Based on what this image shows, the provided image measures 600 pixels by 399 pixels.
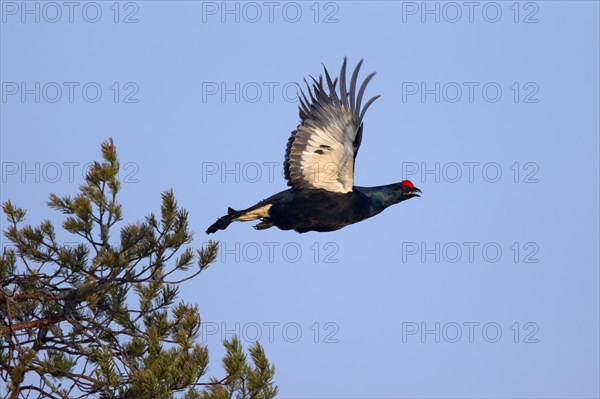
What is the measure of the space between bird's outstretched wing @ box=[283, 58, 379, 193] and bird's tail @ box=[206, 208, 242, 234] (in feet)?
2.33

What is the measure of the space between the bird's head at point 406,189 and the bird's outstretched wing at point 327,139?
48.4 inches

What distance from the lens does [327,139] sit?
10.7 m

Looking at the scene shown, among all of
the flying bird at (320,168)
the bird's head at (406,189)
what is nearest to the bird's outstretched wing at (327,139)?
the flying bird at (320,168)

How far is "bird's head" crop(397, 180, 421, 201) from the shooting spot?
12.0 metres

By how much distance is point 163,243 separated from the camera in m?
8.40

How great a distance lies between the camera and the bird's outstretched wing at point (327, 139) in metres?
10.6

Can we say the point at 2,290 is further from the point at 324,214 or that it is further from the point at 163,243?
the point at 324,214

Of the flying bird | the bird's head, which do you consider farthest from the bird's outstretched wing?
the bird's head

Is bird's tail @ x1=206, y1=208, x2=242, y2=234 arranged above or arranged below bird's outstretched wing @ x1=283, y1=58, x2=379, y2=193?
below

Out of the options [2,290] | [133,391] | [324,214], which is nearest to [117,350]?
[133,391]

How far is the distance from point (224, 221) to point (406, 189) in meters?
2.50

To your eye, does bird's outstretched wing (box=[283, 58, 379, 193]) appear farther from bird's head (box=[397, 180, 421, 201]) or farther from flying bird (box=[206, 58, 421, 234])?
bird's head (box=[397, 180, 421, 201])

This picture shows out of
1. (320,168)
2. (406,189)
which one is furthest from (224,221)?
(406,189)

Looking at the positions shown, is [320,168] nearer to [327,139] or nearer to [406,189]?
[327,139]
